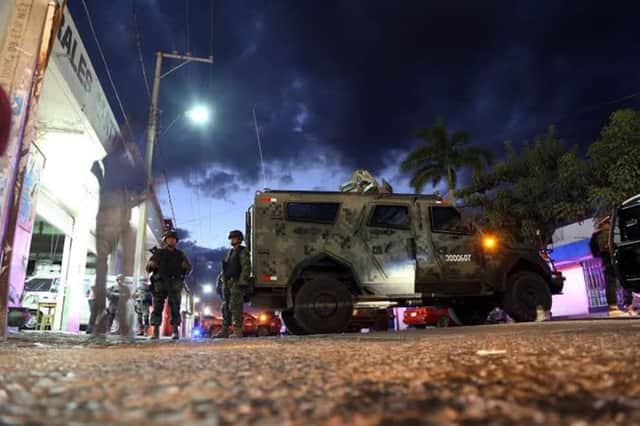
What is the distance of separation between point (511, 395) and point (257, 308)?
6.32 meters

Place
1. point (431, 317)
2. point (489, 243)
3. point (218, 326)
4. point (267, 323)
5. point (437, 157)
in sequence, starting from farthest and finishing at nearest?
point (437, 157), point (218, 326), point (267, 323), point (431, 317), point (489, 243)

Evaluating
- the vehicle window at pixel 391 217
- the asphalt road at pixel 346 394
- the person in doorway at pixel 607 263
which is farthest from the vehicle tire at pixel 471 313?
the asphalt road at pixel 346 394

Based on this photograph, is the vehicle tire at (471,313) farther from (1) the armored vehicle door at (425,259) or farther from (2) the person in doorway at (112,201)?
(2) the person in doorway at (112,201)

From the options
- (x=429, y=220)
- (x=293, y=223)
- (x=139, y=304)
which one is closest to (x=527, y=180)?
(x=429, y=220)

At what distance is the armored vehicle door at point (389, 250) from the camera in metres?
7.25

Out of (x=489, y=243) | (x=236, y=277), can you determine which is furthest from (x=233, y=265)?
(x=489, y=243)

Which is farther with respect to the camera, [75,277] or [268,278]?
[75,277]

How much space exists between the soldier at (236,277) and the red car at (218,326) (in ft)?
24.2

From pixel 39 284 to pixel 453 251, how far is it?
13.1 m

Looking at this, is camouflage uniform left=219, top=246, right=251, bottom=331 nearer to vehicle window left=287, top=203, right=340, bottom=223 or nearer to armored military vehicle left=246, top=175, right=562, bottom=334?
armored military vehicle left=246, top=175, right=562, bottom=334

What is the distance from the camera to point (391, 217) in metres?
7.53

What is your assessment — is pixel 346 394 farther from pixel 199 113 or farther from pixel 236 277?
pixel 199 113

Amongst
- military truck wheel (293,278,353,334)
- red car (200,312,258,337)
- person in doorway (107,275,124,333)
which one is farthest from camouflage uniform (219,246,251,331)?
red car (200,312,258,337)

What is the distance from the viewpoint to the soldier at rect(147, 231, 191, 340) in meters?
7.45
